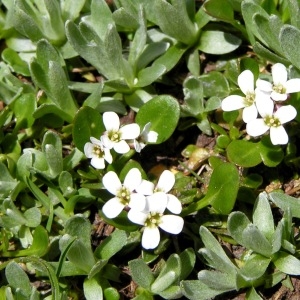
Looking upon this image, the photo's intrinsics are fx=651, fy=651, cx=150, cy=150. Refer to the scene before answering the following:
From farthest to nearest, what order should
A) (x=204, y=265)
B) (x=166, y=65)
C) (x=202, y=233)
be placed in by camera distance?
A: (x=166, y=65) → (x=204, y=265) → (x=202, y=233)

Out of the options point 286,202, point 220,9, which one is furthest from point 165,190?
point 220,9

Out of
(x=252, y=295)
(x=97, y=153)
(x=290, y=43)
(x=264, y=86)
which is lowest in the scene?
(x=252, y=295)

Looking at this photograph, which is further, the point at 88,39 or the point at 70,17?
the point at 70,17

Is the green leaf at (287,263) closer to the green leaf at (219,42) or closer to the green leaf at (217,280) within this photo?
the green leaf at (217,280)

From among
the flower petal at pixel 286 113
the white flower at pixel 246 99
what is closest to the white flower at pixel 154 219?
the white flower at pixel 246 99

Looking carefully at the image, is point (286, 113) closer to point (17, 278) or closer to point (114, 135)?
point (114, 135)

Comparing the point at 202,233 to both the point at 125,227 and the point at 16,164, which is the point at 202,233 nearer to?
the point at 125,227

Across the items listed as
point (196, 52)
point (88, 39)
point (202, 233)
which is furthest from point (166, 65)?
point (202, 233)
